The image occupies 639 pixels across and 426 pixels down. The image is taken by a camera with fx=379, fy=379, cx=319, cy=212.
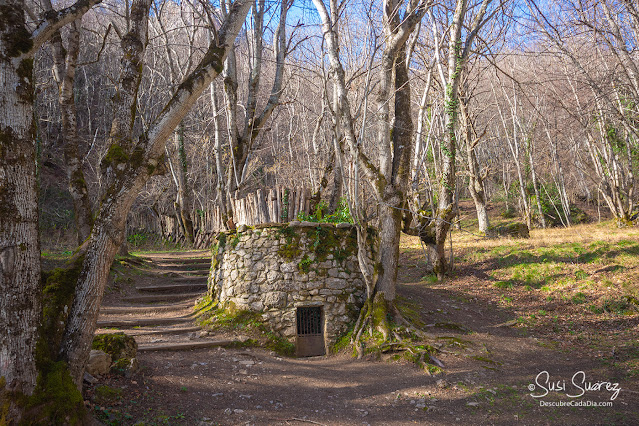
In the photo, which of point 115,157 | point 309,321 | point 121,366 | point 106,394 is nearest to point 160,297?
point 309,321

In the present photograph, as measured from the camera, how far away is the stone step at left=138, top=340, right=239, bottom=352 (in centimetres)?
556

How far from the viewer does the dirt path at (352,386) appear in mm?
3992

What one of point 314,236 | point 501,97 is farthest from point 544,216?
point 314,236

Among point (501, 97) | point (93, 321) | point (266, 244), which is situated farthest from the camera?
point (501, 97)

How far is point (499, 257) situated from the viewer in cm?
1156

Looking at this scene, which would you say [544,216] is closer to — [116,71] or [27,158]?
[27,158]

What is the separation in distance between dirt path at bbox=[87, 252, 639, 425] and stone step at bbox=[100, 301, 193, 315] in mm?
216

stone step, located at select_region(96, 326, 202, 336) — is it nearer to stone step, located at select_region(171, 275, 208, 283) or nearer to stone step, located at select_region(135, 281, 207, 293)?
stone step, located at select_region(135, 281, 207, 293)

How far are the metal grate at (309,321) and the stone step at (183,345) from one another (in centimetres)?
121

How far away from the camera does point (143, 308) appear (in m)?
7.99

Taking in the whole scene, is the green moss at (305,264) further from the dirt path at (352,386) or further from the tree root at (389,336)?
the dirt path at (352,386)

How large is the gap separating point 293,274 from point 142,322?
290 centimetres

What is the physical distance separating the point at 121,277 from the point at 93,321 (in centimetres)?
681

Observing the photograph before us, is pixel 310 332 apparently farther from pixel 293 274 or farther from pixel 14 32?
pixel 14 32
